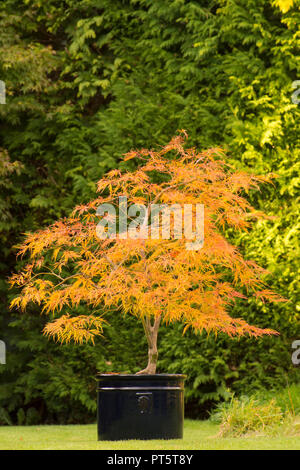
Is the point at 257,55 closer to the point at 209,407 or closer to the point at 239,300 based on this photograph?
the point at 239,300

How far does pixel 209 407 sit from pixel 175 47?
185 inches

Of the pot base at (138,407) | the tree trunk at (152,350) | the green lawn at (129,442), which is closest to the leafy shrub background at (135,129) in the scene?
the green lawn at (129,442)

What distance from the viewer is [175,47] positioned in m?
9.28

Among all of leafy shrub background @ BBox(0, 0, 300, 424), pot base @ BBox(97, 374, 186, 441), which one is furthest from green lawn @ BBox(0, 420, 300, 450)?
leafy shrub background @ BBox(0, 0, 300, 424)

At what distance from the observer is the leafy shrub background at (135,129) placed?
7.89 meters

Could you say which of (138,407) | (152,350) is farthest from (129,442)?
(152,350)

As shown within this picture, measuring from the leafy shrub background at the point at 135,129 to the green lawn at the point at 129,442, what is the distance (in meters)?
1.06

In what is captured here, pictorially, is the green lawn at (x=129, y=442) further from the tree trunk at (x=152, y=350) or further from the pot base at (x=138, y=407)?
the tree trunk at (x=152, y=350)

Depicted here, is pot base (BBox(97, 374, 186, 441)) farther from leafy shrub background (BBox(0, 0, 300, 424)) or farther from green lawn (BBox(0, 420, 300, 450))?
leafy shrub background (BBox(0, 0, 300, 424))

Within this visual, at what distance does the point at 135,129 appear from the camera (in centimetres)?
889

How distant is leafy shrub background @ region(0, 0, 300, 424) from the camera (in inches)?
311

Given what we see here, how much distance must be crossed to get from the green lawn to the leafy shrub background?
106 cm

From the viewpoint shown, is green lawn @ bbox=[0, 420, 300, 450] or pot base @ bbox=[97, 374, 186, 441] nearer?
green lawn @ bbox=[0, 420, 300, 450]
